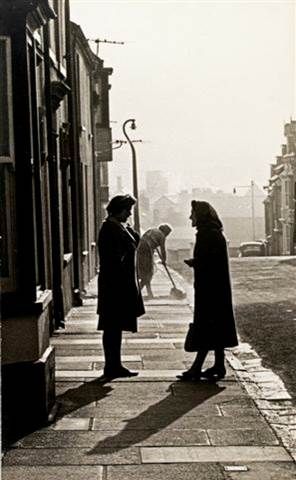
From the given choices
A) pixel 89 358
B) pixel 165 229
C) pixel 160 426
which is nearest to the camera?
pixel 160 426

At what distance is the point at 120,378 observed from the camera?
948 centimetres

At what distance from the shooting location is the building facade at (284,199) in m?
57.8

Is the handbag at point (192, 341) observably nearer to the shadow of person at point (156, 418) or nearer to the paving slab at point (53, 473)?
the shadow of person at point (156, 418)

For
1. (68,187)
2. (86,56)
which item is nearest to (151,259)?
(68,187)

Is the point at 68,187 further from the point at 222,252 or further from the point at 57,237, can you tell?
the point at 222,252

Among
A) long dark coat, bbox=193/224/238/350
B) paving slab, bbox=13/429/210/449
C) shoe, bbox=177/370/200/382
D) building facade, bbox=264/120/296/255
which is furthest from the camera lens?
building facade, bbox=264/120/296/255

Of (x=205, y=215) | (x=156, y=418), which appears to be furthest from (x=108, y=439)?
(x=205, y=215)

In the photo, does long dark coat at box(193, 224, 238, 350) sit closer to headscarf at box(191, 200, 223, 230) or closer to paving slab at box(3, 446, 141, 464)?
headscarf at box(191, 200, 223, 230)

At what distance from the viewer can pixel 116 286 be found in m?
9.74

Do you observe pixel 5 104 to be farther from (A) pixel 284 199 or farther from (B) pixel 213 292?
(A) pixel 284 199

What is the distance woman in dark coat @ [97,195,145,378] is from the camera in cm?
966

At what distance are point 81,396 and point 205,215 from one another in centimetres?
229

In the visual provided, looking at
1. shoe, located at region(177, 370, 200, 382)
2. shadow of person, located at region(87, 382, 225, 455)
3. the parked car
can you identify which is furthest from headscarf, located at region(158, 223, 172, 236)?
the parked car

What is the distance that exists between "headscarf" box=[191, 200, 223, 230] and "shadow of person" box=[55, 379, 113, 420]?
193 centimetres
